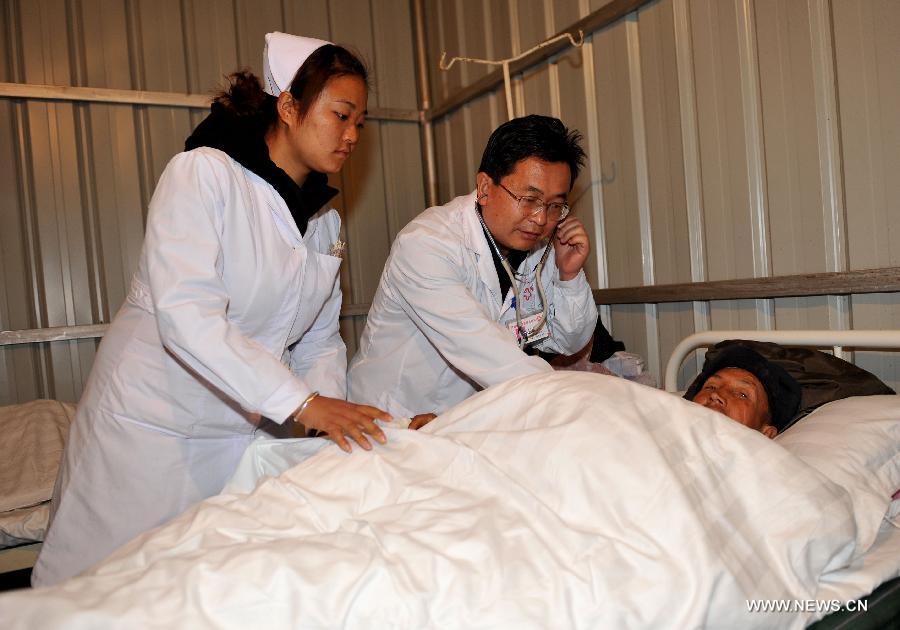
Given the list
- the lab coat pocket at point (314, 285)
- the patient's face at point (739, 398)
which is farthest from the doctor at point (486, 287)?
the patient's face at point (739, 398)

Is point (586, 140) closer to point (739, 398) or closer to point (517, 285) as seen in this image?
point (517, 285)

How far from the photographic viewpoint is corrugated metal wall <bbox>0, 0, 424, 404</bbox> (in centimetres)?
371

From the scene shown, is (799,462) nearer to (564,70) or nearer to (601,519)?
(601,519)

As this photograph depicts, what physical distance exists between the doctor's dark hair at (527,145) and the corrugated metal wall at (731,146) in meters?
0.71

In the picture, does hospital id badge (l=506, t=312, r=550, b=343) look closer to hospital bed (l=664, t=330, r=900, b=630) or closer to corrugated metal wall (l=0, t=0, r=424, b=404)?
hospital bed (l=664, t=330, r=900, b=630)

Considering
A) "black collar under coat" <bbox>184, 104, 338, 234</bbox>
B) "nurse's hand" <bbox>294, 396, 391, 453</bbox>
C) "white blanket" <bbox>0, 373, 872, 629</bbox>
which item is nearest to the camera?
"white blanket" <bbox>0, 373, 872, 629</bbox>

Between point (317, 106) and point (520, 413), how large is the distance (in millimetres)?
878

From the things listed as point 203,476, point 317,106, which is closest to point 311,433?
point 203,476

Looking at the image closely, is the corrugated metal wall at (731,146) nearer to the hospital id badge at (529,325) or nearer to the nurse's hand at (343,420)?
the hospital id badge at (529,325)

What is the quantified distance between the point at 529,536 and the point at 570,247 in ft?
4.90

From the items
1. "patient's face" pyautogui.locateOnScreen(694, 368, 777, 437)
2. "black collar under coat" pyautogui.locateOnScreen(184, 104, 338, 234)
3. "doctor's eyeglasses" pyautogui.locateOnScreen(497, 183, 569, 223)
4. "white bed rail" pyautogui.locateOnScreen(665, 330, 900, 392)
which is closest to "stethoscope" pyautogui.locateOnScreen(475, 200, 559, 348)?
"doctor's eyeglasses" pyautogui.locateOnScreen(497, 183, 569, 223)

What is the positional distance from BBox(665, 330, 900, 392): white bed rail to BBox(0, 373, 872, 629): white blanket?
2.45ft

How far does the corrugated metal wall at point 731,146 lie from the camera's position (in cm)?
221

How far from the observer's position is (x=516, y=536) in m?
1.17
